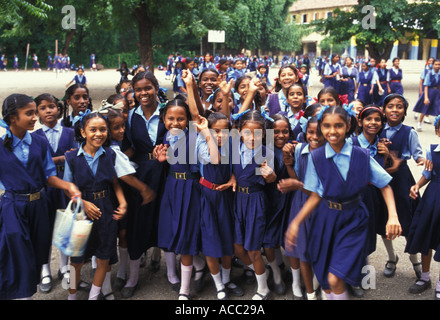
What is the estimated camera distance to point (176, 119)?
347 centimetres

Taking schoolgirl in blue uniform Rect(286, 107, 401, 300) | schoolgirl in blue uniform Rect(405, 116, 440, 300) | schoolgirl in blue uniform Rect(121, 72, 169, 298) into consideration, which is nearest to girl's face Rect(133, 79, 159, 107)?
schoolgirl in blue uniform Rect(121, 72, 169, 298)

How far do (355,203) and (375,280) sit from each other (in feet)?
3.97

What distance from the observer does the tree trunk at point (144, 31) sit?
14984 millimetres

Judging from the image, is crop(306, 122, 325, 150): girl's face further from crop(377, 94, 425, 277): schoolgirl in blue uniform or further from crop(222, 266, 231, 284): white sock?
crop(222, 266, 231, 284): white sock

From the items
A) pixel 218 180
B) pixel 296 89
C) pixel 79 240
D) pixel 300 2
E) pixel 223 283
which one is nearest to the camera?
pixel 79 240

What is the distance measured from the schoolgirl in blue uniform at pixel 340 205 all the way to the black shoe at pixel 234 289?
787 mm

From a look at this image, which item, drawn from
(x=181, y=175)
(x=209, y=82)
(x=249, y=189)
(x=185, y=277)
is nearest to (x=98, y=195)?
(x=181, y=175)

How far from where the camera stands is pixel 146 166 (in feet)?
12.3

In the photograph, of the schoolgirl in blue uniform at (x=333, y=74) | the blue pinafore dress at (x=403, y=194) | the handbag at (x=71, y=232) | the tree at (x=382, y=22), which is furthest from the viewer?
the tree at (x=382, y=22)

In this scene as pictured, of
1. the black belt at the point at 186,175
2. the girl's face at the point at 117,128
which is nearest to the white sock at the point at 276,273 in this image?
the black belt at the point at 186,175

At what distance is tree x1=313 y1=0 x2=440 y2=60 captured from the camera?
17.5 m

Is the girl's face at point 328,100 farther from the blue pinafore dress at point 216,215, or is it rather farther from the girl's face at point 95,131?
the girl's face at point 95,131

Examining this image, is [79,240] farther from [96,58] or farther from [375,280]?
[96,58]
